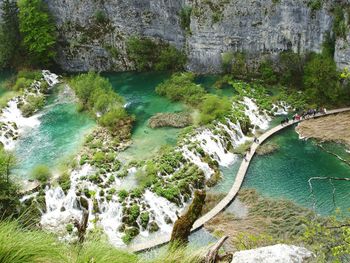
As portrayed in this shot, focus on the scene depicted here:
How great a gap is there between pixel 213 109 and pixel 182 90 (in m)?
4.99

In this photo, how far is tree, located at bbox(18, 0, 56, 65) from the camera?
47.0 meters

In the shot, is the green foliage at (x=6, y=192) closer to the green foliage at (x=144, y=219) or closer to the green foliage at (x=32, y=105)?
the green foliage at (x=144, y=219)

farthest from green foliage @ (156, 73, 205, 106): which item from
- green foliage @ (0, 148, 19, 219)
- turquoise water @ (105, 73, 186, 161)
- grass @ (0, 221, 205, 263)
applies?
grass @ (0, 221, 205, 263)

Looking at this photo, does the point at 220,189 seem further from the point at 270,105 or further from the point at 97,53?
the point at 97,53

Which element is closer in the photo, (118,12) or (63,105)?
(63,105)

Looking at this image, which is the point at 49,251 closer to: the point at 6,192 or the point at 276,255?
the point at 276,255

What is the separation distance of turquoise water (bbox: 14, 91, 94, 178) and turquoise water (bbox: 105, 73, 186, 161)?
156 inches

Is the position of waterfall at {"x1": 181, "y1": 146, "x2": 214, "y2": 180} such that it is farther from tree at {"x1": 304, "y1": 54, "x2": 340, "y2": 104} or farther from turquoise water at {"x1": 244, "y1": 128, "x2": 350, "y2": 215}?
tree at {"x1": 304, "y1": 54, "x2": 340, "y2": 104}

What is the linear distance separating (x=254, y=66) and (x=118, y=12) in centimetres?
1557

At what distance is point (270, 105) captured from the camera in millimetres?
40781

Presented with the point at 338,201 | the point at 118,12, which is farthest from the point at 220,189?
the point at 118,12

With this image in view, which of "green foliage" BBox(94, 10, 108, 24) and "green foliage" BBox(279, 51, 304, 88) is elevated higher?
"green foliage" BBox(94, 10, 108, 24)

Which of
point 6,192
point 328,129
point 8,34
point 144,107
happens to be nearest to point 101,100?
point 144,107

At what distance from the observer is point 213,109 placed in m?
37.7
